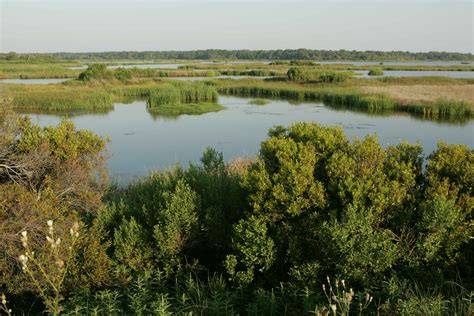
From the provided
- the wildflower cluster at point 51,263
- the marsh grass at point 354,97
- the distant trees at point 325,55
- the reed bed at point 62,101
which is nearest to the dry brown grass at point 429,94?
the marsh grass at point 354,97

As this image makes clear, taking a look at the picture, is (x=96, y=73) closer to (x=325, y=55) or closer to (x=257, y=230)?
(x=257, y=230)

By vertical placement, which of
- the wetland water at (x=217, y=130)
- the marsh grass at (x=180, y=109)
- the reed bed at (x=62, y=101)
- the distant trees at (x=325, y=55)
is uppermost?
the distant trees at (x=325, y=55)

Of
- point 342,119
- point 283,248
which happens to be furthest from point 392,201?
point 342,119

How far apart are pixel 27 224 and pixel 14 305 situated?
4.05 ft

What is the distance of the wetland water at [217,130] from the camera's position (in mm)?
18875

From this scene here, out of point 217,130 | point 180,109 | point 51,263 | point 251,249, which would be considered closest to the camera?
point 51,263

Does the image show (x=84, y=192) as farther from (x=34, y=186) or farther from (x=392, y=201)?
(x=392, y=201)

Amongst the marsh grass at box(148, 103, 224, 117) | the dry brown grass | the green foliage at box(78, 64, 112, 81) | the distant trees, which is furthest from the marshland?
the distant trees

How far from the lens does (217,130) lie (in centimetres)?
2502

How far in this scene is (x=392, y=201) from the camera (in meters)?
5.73

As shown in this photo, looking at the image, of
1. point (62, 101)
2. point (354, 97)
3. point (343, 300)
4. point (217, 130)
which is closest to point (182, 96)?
point (62, 101)

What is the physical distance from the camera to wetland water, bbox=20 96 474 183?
1888 centimetres

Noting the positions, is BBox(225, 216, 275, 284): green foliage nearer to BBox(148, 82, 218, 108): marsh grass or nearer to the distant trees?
BBox(148, 82, 218, 108): marsh grass

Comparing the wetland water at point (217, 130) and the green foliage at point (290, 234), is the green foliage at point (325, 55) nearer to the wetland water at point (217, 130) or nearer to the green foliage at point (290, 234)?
the wetland water at point (217, 130)
